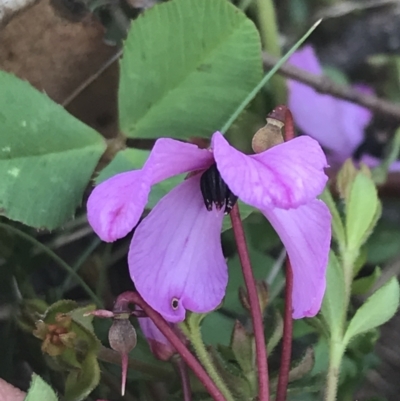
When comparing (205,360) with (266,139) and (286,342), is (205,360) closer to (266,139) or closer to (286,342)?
(286,342)

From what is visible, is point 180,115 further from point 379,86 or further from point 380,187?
point 379,86

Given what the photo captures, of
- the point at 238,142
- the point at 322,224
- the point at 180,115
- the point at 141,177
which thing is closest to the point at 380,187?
the point at 238,142

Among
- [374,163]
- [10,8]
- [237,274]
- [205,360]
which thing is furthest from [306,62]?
[205,360]

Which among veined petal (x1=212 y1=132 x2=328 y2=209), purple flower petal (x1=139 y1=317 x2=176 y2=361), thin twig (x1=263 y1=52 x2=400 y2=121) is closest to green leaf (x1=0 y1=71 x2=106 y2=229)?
purple flower petal (x1=139 y1=317 x2=176 y2=361)

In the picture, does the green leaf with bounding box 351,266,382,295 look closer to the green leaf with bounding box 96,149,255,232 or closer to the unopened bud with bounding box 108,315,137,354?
the green leaf with bounding box 96,149,255,232

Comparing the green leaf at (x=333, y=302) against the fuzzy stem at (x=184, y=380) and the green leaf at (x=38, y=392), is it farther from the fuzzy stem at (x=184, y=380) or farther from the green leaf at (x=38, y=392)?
the green leaf at (x=38, y=392)

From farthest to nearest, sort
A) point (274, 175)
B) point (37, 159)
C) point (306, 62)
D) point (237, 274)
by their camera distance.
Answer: point (306, 62)
point (237, 274)
point (37, 159)
point (274, 175)

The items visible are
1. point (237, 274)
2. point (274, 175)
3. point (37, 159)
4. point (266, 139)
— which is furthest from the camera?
point (237, 274)
